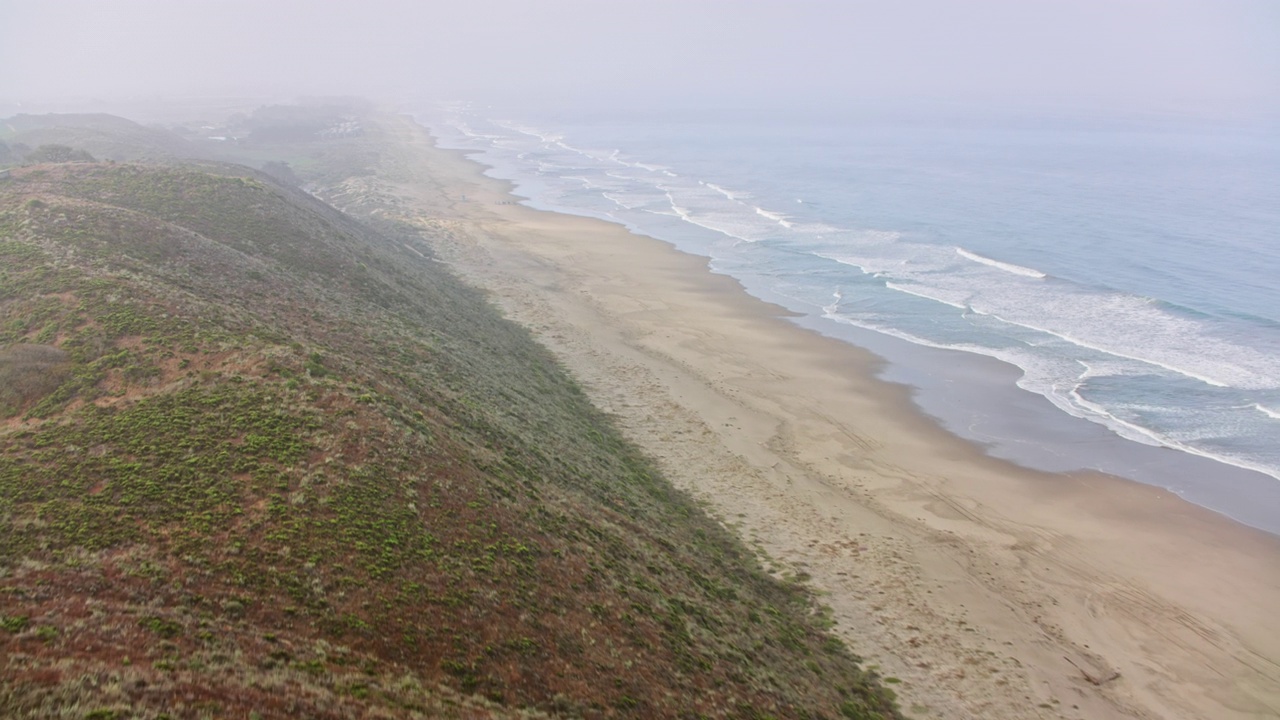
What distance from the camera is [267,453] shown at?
65.7ft

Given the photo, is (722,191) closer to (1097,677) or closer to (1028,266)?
(1028,266)

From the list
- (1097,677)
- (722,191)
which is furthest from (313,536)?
(722,191)

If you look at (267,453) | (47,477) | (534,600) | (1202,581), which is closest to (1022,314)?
(1202,581)

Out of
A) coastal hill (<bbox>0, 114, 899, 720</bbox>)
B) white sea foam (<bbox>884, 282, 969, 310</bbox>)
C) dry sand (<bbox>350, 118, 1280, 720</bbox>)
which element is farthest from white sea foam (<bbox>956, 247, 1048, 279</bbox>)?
coastal hill (<bbox>0, 114, 899, 720</bbox>)

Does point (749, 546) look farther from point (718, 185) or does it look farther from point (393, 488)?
point (718, 185)

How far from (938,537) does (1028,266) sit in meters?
49.9

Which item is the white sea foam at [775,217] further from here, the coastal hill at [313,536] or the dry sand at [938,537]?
the coastal hill at [313,536]

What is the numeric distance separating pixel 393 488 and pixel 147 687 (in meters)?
8.73

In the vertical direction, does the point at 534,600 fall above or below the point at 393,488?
below

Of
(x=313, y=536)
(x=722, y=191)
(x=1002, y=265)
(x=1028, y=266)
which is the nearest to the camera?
(x=313, y=536)

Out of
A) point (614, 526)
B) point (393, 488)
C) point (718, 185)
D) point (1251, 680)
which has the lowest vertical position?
point (1251, 680)

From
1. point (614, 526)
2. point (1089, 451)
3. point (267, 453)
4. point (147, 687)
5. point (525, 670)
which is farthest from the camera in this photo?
point (1089, 451)

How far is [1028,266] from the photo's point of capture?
69.6 meters

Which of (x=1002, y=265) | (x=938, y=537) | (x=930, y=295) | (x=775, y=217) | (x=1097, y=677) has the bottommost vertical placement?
(x=1097, y=677)
